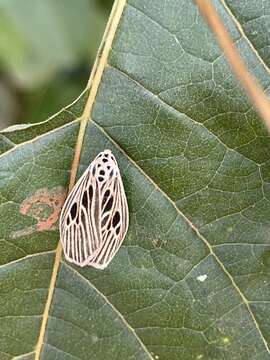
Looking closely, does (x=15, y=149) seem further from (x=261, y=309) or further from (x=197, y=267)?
(x=261, y=309)

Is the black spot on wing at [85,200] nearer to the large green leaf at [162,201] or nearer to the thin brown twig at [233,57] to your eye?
the large green leaf at [162,201]

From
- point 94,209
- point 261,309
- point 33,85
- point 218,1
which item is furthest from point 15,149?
point 33,85

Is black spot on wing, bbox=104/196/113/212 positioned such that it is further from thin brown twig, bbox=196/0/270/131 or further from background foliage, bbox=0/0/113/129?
background foliage, bbox=0/0/113/129

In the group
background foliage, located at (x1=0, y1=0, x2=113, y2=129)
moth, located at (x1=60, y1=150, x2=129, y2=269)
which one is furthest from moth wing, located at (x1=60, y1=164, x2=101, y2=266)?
background foliage, located at (x1=0, y1=0, x2=113, y2=129)

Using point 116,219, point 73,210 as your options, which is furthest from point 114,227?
point 73,210

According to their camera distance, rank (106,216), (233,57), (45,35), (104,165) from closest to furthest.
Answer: (233,57)
(104,165)
(106,216)
(45,35)

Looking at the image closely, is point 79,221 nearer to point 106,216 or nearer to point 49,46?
point 106,216

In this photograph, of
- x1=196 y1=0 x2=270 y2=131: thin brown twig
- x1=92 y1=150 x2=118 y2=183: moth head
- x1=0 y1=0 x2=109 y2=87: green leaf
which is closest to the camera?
x1=196 y1=0 x2=270 y2=131: thin brown twig

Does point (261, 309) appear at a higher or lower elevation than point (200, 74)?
lower
